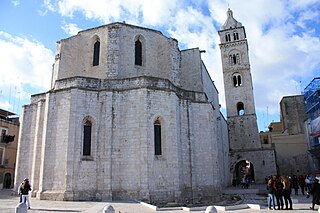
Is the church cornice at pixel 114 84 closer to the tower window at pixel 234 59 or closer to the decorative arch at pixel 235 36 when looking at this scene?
the tower window at pixel 234 59

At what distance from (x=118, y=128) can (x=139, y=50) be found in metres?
6.93

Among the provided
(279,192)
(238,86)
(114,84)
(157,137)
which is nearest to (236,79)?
(238,86)

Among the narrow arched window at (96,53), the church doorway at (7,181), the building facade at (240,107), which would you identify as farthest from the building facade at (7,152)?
the building facade at (240,107)

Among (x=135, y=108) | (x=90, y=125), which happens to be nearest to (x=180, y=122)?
(x=135, y=108)

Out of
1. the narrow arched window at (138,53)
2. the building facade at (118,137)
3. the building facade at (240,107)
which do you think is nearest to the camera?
the building facade at (118,137)

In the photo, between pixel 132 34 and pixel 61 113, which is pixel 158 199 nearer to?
pixel 61 113

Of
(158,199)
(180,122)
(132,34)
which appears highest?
(132,34)

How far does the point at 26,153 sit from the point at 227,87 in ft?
84.6

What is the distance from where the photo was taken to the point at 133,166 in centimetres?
1462

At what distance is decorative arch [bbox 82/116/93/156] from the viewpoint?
49.5ft

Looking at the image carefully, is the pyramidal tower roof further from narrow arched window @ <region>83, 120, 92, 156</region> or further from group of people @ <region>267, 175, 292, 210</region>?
group of people @ <region>267, 175, 292, 210</region>

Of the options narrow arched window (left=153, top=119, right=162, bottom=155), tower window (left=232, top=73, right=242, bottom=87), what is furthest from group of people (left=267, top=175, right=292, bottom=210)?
tower window (left=232, top=73, right=242, bottom=87)

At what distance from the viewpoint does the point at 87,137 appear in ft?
50.3

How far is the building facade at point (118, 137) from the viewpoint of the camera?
14438 millimetres
